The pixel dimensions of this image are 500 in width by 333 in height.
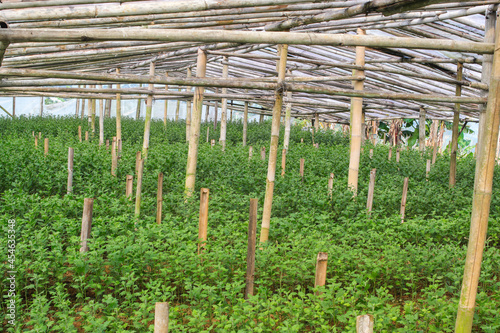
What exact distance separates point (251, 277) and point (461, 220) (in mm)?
3835

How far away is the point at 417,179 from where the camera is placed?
10.5 metres

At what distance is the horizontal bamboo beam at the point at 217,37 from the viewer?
10.4 feet

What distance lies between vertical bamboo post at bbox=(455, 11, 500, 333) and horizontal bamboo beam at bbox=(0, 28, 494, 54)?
509 millimetres

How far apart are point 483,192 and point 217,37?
225 cm

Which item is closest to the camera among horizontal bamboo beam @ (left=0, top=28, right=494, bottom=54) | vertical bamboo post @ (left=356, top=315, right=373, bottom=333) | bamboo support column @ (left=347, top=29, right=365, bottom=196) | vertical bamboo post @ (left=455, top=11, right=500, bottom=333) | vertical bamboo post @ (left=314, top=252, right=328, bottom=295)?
vertical bamboo post @ (left=356, top=315, right=373, bottom=333)

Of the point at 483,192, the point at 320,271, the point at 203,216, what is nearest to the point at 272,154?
the point at 203,216

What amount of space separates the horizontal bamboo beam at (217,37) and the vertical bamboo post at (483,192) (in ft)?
1.67

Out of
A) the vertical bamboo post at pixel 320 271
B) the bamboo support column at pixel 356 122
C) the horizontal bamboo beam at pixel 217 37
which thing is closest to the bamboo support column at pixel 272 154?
the vertical bamboo post at pixel 320 271

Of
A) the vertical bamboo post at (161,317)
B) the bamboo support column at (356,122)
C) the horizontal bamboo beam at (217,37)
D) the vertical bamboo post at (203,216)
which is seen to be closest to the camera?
the vertical bamboo post at (161,317)

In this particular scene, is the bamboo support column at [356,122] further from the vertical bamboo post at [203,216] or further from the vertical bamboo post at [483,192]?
the vertical bamboo post at [483,192]

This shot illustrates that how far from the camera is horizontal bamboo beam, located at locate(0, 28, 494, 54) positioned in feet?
10.4

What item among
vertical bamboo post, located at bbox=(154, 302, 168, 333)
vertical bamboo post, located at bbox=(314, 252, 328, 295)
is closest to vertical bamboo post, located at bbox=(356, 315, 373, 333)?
vertical bamboo post, located at bbox=(154, 302, 168, 333)

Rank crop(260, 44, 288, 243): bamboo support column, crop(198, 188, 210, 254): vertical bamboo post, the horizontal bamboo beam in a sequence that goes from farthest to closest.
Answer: crop(260, 44, 288, 243): bamboo support column → crop(198, 188, 210, 254): vertical bamboo post → the horizontal bamboo beam

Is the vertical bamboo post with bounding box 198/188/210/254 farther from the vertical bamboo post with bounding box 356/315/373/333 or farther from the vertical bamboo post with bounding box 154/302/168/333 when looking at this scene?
the vertical bamboo post with bounding box 356/315/373/333
